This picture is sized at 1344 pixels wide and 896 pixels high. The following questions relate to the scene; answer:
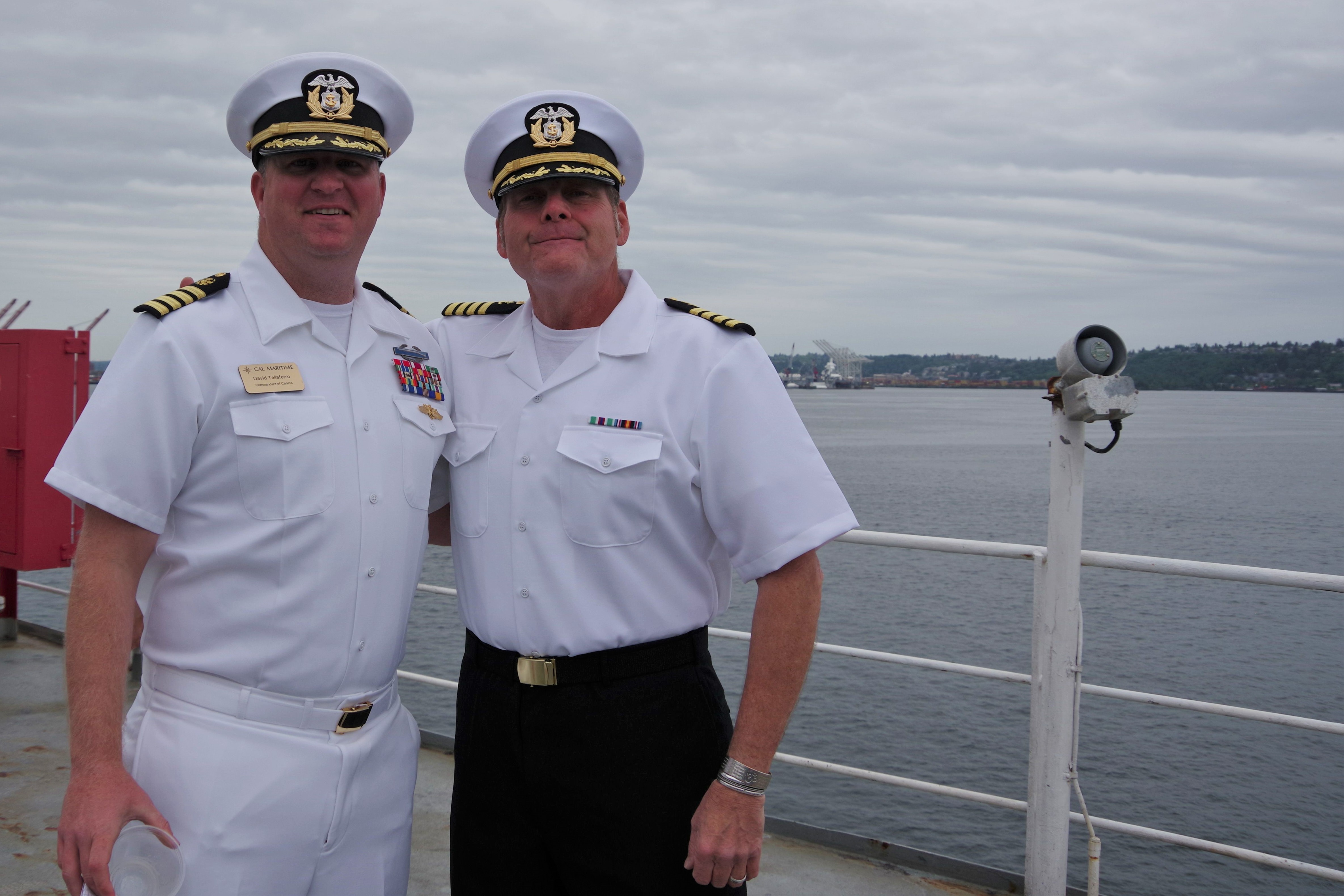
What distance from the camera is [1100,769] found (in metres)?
11.5

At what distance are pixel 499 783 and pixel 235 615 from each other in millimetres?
548

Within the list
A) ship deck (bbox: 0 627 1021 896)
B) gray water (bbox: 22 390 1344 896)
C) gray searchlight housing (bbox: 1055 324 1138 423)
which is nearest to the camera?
gray searchlight housing (bbox: 1055 324 1138 423)

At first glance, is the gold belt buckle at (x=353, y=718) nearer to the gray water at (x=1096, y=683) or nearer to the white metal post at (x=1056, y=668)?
the white metal post at (x=1056, y=668)

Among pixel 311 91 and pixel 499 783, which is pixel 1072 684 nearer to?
pixel 499 783

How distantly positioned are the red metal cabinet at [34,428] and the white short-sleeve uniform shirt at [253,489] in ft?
11.7

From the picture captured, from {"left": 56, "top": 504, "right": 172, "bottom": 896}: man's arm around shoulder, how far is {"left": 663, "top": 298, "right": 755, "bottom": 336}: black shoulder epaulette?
1.02m

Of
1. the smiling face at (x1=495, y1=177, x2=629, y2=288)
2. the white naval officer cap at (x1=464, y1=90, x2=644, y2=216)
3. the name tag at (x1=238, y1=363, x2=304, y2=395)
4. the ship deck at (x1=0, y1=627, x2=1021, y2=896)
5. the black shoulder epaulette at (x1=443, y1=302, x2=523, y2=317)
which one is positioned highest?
the white naval officer cap at (x1=464, y1=90, x2=644, y2=216)

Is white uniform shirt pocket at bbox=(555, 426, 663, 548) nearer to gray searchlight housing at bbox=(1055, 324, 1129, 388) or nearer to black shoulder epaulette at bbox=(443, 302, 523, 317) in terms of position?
black shoulder epaulette at bbox=(443, 302, 523, 317)

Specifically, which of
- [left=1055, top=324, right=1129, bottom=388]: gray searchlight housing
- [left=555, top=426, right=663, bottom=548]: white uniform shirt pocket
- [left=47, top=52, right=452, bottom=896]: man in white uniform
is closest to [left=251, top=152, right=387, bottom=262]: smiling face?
[left=47, top=52, right=452, bottom=896]: man in white uniform

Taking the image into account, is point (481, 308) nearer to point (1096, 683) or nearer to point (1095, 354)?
point (1095, 354)

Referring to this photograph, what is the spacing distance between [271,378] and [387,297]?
1.45ft

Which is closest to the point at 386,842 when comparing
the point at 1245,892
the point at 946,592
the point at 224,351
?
the point at 224,351

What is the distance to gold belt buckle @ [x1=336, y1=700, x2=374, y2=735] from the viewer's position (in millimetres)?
1780

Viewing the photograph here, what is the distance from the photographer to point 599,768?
179 centimetres
